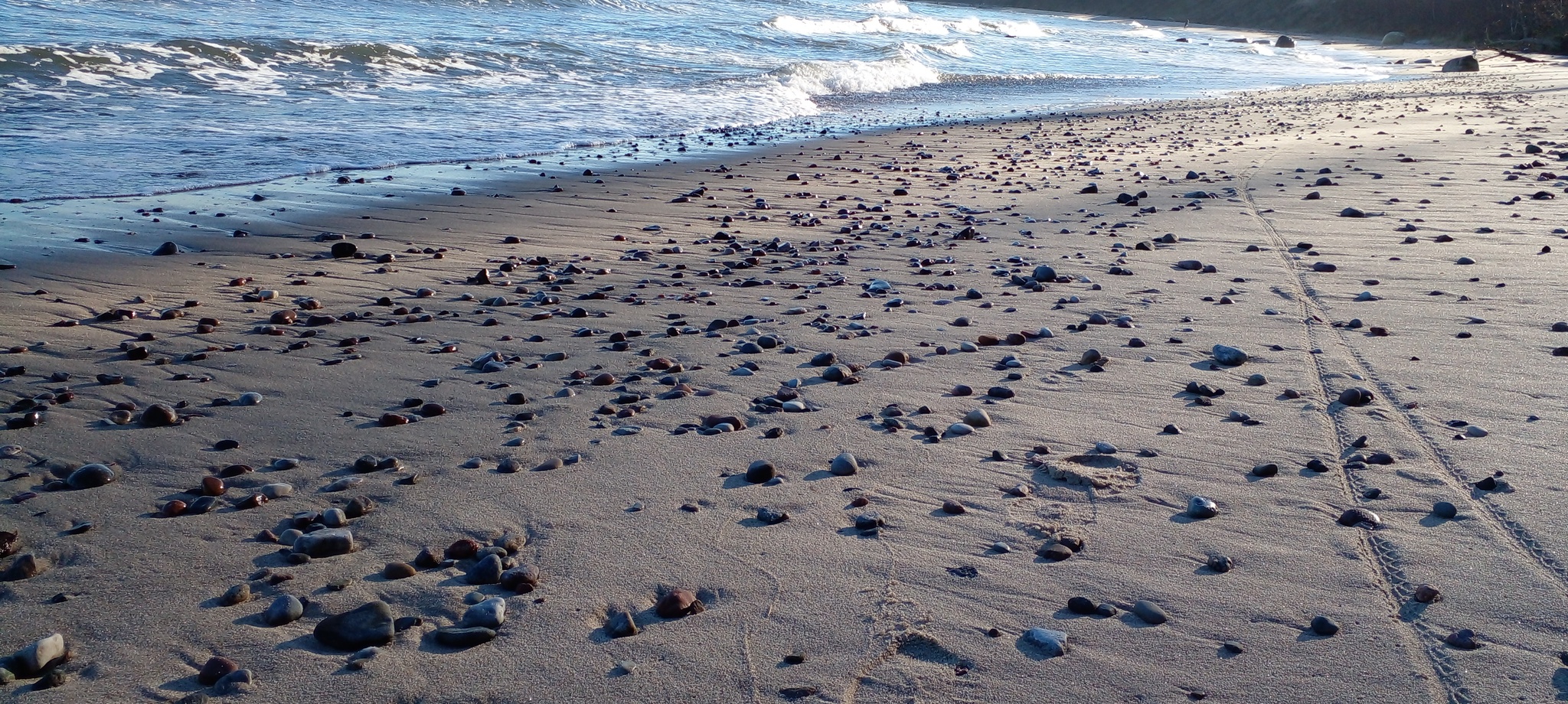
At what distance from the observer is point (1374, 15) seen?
5203 cm

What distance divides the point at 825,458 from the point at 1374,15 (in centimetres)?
5795

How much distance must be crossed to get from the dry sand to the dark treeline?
36.7 metres

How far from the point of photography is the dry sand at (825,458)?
2385mm

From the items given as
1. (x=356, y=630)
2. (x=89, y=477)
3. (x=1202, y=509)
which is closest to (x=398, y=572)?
(x=356, y=630)

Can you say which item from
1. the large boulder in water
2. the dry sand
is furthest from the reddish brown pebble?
the large boulder in water

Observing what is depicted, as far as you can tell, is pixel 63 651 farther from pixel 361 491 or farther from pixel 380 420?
pixel 380 420

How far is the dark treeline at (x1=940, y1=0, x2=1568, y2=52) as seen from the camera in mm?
38656

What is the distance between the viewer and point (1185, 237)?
7.17 m

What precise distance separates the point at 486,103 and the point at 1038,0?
227ft

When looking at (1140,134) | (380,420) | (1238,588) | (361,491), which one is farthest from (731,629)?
(1140,134)

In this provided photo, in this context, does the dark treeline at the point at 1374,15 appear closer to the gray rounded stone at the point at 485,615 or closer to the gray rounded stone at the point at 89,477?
the gray rounded stone at the point at 485,615

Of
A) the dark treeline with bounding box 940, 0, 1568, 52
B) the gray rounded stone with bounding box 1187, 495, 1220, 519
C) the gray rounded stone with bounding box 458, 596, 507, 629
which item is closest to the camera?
the gray rounded stone with bounding box 458, 596, 507, 629

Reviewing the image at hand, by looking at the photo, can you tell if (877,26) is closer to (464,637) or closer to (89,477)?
(89,477)

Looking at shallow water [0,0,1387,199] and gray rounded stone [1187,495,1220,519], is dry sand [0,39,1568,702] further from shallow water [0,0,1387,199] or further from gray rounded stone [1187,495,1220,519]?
shallow water [0,0,1387,199]
